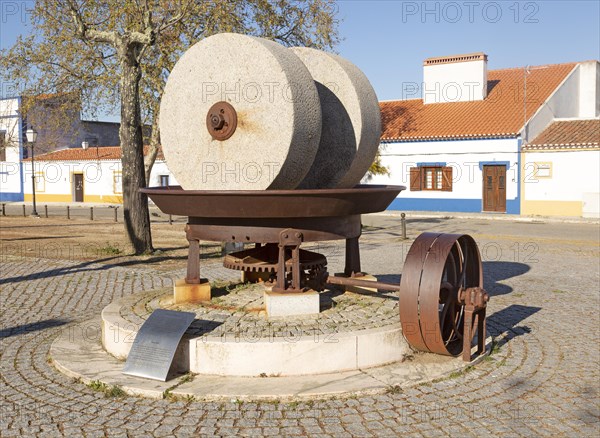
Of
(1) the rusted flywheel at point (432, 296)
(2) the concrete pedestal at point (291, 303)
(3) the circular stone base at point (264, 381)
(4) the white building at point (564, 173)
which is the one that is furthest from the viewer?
(4) the white building at point (564, 173)

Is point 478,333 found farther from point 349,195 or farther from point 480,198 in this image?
point 480,198

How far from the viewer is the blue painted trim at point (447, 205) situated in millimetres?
26375

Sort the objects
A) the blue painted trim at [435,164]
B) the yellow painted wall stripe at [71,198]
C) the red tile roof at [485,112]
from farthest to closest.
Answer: the yellow painted wall stripe at [71,198] < the blue painted trim at [435,164] < the red tile roof at [485,112]

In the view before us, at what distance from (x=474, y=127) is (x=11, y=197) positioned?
1229 inches

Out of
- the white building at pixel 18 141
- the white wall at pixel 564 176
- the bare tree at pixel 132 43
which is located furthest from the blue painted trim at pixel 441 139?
the white building at pixel 18 141

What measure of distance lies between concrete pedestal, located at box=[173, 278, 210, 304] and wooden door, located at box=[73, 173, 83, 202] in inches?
1424

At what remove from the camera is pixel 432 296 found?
5203 millimetres

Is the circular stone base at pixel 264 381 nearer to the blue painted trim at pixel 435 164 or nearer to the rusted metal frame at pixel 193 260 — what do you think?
the rusted metal frame at pixel 193 260

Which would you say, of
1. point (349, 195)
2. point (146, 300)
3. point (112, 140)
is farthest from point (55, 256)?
point (112, 140)

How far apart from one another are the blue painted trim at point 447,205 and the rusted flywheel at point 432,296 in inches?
856

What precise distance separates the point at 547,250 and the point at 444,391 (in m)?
10.8

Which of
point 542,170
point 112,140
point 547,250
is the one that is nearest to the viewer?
point 547,250

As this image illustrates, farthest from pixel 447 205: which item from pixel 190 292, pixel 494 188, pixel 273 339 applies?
pixel 273 339

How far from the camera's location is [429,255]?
5367 mm
